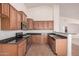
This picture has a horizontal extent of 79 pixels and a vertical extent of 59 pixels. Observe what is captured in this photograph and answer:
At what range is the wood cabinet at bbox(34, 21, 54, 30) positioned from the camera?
37.2ft

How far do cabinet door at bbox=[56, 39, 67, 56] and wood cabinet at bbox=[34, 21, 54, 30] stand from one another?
18.0ft

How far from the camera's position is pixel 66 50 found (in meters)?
5.68

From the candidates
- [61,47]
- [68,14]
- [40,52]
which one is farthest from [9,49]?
[68,14]

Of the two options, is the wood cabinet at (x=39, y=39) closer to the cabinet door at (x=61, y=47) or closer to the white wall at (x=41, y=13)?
the white wall at (x=41, y=13)

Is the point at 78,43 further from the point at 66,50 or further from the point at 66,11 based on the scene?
the point at 66,11

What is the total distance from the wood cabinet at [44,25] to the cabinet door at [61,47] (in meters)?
5.48

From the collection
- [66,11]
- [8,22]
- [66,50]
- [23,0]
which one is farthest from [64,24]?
[23,0]

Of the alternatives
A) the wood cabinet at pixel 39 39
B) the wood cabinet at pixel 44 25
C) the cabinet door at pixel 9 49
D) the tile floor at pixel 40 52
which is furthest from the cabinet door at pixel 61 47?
the wood cabinet at pixel 44 25

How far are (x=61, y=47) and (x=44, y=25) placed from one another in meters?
5.73

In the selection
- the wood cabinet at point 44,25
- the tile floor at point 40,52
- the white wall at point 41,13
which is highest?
the white wall at point 41,13

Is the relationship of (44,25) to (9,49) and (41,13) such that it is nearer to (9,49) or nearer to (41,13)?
(41,13)

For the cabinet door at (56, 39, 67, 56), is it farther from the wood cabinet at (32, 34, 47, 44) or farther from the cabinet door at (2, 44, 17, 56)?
the wood cabinet at (32, 34, 47, 44)

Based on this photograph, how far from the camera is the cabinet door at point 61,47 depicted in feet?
18.8

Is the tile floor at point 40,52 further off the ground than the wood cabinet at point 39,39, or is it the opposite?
the wood cabinet at point 39,39
